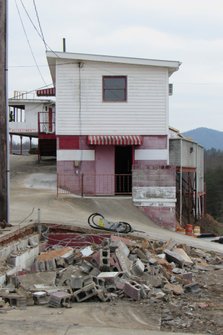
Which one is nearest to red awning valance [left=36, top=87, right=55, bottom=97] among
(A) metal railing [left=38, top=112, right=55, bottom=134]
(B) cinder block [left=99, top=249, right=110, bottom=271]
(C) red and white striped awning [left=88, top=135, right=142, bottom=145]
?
(A) metal railing [left=38, top=112, right=55, bottom=134]

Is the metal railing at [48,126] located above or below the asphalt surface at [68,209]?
above

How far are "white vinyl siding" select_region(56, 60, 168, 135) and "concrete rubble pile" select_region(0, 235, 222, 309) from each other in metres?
12.0

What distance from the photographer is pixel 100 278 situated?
9594mm

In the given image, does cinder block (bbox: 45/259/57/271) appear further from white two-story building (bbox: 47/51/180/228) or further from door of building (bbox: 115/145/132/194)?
door of building (bbox: 115/145/132/194)

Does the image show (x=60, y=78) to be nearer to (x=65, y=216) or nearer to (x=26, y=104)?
(x=65, y=216)

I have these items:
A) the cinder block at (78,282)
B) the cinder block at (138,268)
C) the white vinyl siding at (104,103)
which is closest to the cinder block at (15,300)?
the cinder block at (78,282)

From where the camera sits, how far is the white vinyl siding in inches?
972

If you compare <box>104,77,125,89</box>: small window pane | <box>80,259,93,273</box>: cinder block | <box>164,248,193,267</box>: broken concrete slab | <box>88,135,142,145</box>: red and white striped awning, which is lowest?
<box>164,248,193,267</box>: broken concrete slab

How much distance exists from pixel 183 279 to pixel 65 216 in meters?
8.33

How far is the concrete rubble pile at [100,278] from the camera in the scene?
29.2 ft

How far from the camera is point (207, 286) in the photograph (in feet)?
35.3

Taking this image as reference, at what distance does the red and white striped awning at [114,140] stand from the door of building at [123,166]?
3.90 feet

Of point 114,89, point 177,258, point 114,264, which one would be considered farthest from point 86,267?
point 114,89

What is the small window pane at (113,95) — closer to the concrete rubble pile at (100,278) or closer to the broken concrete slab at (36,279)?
the concrete rubble pile at (100,278)
